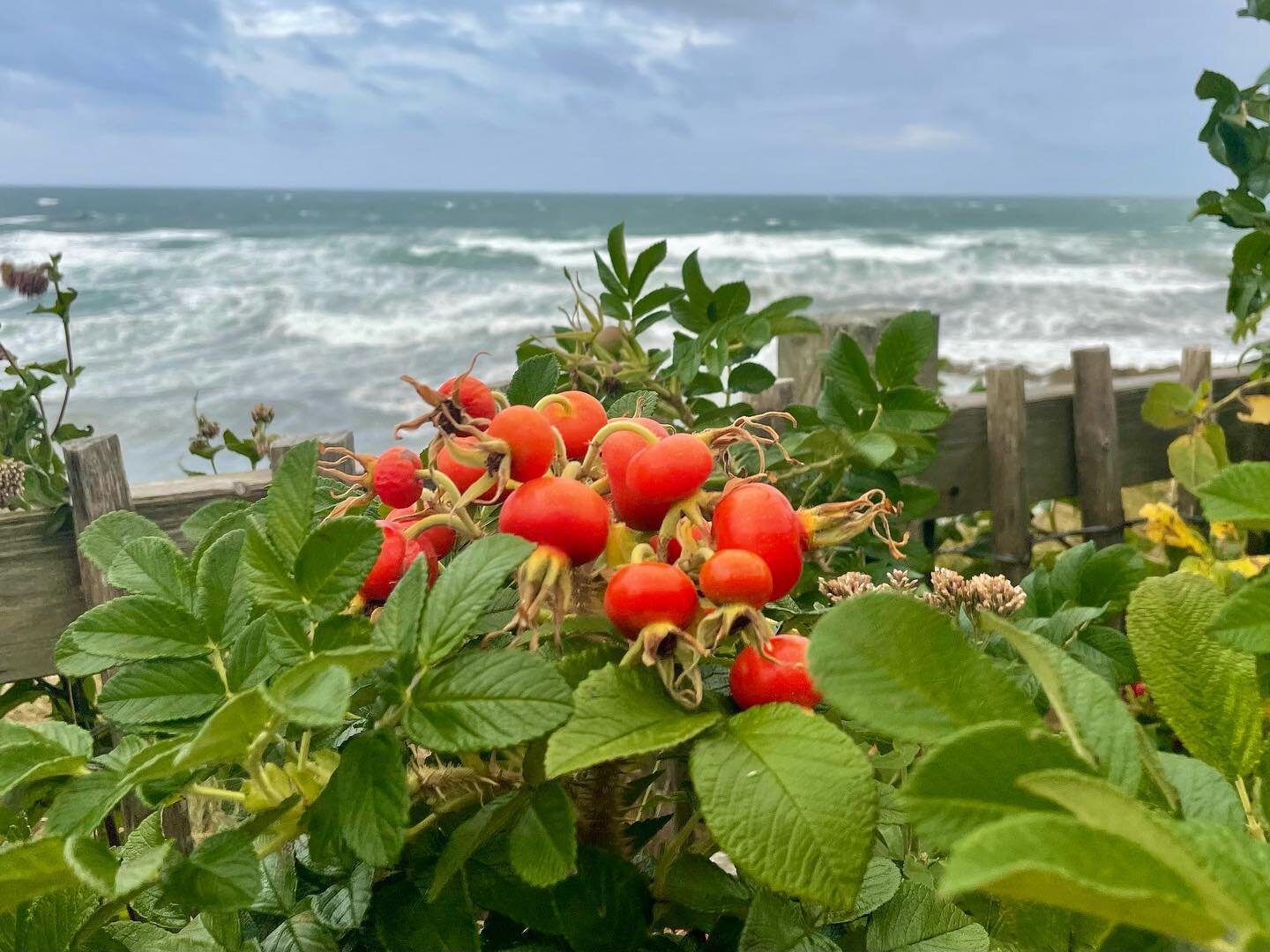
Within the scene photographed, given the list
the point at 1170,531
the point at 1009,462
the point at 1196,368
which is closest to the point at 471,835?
the point at 1170,531

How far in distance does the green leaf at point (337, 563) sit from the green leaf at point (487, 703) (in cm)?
5

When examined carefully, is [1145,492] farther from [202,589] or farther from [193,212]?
[193,212]

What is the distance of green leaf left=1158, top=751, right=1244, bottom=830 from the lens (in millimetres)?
283

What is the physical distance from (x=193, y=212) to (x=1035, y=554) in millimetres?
39949

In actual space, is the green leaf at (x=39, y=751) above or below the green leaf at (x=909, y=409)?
below

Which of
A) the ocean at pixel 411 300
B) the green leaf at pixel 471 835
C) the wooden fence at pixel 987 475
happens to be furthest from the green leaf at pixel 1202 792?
the ocean at pixel 411 300

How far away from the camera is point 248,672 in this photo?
1.29ft

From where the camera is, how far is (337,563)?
371 mm

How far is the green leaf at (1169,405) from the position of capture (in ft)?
6.63

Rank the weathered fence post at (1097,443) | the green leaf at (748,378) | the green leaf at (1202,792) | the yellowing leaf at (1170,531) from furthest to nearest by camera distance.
→ the weathered fence post at (1097,443), the yellowing leaf at (1170,531), the green leaf at (748,378), the green leaf at (1202,792)

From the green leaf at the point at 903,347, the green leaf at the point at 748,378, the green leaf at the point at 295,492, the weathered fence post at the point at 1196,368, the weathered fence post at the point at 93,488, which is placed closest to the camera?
the green leaf at the point at 295,492

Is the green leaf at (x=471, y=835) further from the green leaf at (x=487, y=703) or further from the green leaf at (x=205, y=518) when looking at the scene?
the green leaf at (x=205, y=518)

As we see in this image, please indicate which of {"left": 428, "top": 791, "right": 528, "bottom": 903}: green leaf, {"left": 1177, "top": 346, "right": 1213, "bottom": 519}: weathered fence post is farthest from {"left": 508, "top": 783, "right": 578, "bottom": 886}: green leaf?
{"left": 1177, "top": 346, "right": 1213, "bottom": 519}: weathered fence post

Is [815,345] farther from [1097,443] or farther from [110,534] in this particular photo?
[110,534]
